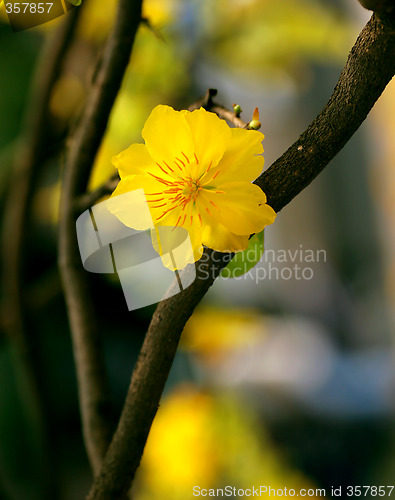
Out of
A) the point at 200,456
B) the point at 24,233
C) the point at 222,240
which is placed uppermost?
the point at 24,233

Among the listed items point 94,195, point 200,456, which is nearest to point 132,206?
point 94,195

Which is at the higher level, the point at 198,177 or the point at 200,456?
the point at 198,177

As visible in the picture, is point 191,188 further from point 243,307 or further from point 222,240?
point 243,307

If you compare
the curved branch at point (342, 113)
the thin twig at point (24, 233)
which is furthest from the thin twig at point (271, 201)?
the thin twig at point (24, 233)

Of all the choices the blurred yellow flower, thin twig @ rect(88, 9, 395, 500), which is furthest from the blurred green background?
thin twig @ rect(88, 9, 395, 500)

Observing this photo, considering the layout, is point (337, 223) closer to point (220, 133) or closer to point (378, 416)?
point (378, 416)
